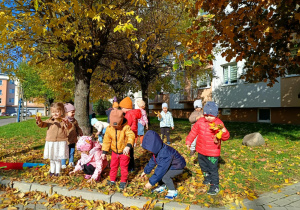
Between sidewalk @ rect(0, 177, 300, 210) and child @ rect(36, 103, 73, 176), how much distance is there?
0.60m

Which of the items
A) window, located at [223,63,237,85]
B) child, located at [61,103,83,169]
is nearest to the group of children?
child, located at [61,103,83,169]

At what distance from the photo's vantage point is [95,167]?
4465 millimetres

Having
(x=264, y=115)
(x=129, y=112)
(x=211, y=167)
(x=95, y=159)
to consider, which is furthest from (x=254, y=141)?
(x=264, y=115)

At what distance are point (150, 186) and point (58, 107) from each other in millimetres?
2526

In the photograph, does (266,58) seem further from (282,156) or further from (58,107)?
(58,107)

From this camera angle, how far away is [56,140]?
4609mm

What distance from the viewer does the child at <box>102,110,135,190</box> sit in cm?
407

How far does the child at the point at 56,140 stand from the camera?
15.1ft

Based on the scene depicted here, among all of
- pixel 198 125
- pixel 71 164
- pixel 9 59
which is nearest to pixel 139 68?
pixel 9 59

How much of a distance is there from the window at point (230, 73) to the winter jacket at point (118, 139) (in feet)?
49.6

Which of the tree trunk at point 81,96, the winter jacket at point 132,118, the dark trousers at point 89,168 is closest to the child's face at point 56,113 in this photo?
the dark trousers at point 89,168

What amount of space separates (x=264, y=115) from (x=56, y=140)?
14913 mm

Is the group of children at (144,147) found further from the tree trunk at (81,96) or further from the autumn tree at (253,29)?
the autumn tree at (253,29)

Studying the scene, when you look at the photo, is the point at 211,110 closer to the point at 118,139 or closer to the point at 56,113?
the point at 118,139
